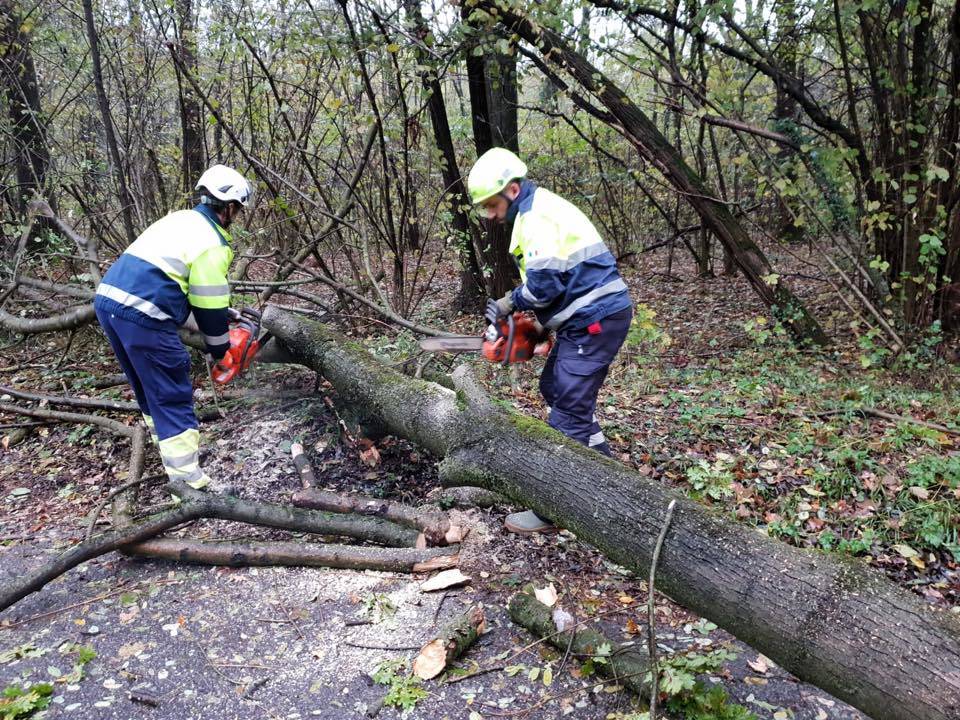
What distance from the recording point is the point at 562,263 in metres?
3.47

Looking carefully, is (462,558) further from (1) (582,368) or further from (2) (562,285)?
(2) (562,285)

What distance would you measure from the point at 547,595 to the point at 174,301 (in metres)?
2.77

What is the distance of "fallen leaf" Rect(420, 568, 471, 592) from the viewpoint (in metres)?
3.06

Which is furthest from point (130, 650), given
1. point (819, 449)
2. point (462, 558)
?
point (819, 449)

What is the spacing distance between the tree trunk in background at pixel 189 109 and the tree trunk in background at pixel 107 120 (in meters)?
0.69

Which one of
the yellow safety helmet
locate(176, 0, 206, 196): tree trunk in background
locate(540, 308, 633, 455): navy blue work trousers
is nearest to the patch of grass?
locate(540, 308, 633, 455): navy blue work trousers

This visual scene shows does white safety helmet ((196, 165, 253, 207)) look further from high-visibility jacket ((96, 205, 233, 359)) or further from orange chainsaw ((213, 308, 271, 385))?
orange chainsaw ((213, 308, 271, 385))

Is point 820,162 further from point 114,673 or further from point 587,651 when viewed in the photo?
point 114,673

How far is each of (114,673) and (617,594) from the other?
7.61 feet

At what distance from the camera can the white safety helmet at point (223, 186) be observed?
12.3 ft

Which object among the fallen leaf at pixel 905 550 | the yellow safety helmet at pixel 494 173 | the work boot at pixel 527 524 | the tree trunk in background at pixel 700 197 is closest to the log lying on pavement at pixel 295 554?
the work boot at pixel 527 524

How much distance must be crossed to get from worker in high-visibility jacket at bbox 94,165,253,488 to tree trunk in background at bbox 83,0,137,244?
3.38 metres

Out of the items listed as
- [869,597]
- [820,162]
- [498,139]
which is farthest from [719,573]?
[498,139]

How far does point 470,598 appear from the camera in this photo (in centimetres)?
302
